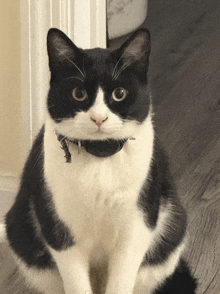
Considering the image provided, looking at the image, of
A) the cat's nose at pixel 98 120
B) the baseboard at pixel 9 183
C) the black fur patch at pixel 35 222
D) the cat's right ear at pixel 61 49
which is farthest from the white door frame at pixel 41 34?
the cat's nose at pixel 98 120

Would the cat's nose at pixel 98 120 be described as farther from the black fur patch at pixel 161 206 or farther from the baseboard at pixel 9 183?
the baseboard at pixel 9 183

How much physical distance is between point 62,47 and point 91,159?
0.25 meters

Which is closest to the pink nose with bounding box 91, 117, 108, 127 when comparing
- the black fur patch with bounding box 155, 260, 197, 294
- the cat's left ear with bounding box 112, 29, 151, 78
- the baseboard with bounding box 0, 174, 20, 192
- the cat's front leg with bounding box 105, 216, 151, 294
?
the cat's left ear with bounding box 112, 29, 151, 78

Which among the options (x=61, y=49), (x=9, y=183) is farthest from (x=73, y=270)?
(x=9, y=183)

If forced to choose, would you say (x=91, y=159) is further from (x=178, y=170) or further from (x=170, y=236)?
(x=178, y=170)

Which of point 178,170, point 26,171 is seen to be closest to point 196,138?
point 178,170

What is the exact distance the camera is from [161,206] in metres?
1.04

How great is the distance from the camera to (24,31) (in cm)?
138

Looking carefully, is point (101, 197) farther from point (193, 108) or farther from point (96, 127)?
point (193, 108)

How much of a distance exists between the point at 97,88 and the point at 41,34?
1.91 feet

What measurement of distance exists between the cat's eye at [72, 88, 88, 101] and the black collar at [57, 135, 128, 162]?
9 centimetres

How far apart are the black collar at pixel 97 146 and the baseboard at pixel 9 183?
1.97 feet

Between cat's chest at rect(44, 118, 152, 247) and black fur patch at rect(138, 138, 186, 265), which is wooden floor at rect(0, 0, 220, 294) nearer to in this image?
black fur patch at rect(138, 138, 186, 265)

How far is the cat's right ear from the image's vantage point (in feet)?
2.95
